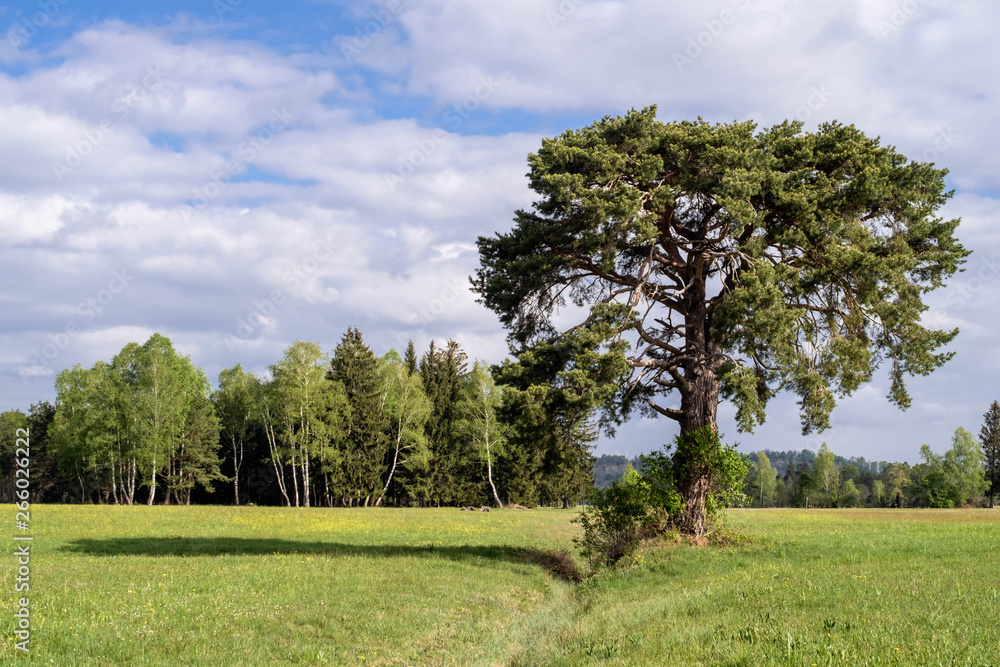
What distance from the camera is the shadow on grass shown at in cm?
2538

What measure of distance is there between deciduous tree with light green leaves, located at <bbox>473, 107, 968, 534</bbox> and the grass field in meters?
5.79

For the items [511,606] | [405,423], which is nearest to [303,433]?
[405,423]

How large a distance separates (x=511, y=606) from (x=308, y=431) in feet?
195

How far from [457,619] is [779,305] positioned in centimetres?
1319

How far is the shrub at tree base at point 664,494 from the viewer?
23.4 meters

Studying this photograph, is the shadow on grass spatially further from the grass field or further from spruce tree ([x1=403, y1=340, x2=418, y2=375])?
spruce tree ([x1=403, y1=340, x2=418, y2=375])

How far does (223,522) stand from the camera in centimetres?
4219

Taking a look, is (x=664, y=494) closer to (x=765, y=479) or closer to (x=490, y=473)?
(x=490, y=473)

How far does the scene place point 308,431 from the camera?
73062 millimetres

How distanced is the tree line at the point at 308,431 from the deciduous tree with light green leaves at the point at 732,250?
48.8m

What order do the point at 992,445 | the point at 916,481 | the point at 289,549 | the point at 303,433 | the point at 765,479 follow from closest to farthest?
the point at 289,549 < the point at 303,433 < the point at 992,445 < the point at 916,481 < the point at 765,479

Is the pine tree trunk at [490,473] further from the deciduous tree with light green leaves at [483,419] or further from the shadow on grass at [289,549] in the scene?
the shadow on grass at [289,549]

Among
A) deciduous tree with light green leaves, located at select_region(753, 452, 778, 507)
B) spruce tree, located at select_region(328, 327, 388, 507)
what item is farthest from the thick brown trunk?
deciduous tree with light green leaves, located at select_region(753, 452, 778, 507)

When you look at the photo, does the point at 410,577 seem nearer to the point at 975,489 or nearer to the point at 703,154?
the point at 703,154
